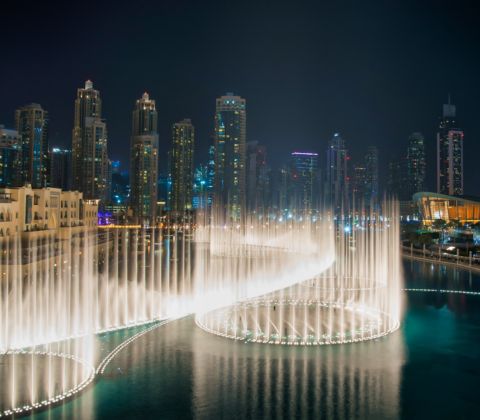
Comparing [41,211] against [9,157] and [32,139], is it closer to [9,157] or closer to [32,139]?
[9,157]

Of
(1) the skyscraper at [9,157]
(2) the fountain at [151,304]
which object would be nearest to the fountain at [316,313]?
(2) the fountain at [151,304]

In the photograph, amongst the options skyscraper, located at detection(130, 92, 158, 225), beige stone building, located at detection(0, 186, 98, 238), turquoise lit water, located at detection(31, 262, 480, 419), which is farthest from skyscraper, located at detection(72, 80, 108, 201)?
turquoise lit water, located at detection(31, 262, 480, 419)

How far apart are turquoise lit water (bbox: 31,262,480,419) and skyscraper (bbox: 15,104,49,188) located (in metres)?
70.9

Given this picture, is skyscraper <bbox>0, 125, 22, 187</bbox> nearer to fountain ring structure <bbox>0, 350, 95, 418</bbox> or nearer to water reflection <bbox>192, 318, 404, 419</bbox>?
fountain ring structure <bbox>0, 350, 95, 418</bbox>

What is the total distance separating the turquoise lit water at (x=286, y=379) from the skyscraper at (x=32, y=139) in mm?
70911

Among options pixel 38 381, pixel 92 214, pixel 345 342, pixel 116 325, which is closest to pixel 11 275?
pixel 116 325

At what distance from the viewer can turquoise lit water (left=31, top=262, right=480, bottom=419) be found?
29.9 feet

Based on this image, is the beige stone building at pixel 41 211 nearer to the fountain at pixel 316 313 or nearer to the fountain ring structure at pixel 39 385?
the fountain at pixel 316 313

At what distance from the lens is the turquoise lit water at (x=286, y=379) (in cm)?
912

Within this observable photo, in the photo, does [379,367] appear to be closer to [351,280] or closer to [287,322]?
[287,322]

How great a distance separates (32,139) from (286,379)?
76892 mm

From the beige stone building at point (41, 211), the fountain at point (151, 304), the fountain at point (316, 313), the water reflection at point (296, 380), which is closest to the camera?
the water reflection at point (296, 380)

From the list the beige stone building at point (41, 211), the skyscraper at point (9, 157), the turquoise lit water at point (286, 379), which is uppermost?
the skyscraper at point (9, 157)

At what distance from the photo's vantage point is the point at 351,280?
25.9m
